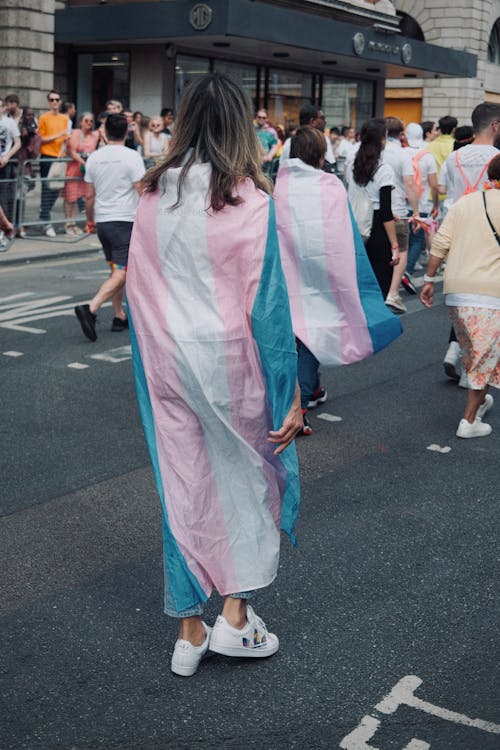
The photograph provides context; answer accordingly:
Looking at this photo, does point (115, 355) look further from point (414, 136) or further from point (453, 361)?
point (414, 136)

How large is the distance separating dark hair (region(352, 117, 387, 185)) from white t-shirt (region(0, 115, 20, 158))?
7.35m

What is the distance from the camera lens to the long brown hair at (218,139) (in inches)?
125

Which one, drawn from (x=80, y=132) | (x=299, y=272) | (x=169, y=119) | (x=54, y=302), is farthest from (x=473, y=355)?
(x=169, y=119)

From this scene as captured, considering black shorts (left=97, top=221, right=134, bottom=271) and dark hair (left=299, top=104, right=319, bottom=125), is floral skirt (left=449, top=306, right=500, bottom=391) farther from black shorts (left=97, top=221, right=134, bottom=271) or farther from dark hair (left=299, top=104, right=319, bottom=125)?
black shorts (left=97, top=221, right=134, bottom=271)

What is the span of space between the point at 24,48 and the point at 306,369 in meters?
16.9

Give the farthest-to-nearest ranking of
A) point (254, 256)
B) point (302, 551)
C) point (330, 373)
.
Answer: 1. point (330, 373)
2. point (302, 551)
3. point (254, 256)

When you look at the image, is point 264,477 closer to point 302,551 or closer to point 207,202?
point 207,202

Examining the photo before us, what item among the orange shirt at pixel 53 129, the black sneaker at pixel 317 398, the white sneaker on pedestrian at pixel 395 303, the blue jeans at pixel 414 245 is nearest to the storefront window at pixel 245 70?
the orange shirt at pixel 53 129

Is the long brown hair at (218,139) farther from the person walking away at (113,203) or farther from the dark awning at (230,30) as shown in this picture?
the dark awning at (230,30)

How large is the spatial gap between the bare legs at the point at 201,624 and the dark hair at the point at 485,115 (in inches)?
200

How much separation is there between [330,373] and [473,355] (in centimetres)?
Result: 190

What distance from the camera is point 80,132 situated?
16.0 metres

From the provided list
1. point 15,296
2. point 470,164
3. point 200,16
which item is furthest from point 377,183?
point 200,16

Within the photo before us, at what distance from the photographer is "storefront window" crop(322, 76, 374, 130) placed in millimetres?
30766
